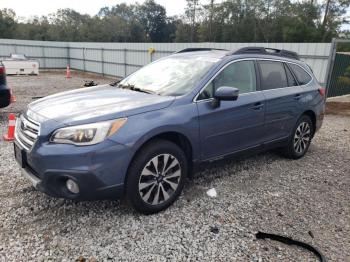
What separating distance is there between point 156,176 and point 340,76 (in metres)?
11.3

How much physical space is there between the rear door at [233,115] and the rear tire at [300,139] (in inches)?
38.8

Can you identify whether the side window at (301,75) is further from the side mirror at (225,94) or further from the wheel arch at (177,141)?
the wheel arch at (177,141)

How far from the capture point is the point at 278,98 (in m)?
4.72

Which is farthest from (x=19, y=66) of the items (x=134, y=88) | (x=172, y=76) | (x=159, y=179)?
(x=159, y=179)

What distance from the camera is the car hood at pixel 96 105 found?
3146 mm

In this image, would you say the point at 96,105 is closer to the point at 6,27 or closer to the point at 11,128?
the point at 11,128

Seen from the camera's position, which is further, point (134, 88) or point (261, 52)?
point (261, 52)

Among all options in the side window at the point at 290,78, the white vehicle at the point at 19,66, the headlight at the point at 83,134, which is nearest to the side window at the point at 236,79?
the side window at the point at 290,78

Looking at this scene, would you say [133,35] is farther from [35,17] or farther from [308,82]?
[308,82]

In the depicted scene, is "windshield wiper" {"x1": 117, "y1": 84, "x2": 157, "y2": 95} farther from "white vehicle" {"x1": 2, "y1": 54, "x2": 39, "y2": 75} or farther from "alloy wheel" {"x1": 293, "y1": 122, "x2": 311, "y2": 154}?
"white vehicle" {"x1": 2, "y1": 54, "x2": 39, "y2": 75}

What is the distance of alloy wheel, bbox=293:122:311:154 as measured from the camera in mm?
5359

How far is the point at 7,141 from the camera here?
6164 mm

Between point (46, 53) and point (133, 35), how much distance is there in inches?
1629

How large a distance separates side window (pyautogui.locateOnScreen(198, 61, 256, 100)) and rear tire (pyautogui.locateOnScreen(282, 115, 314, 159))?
1.37m
